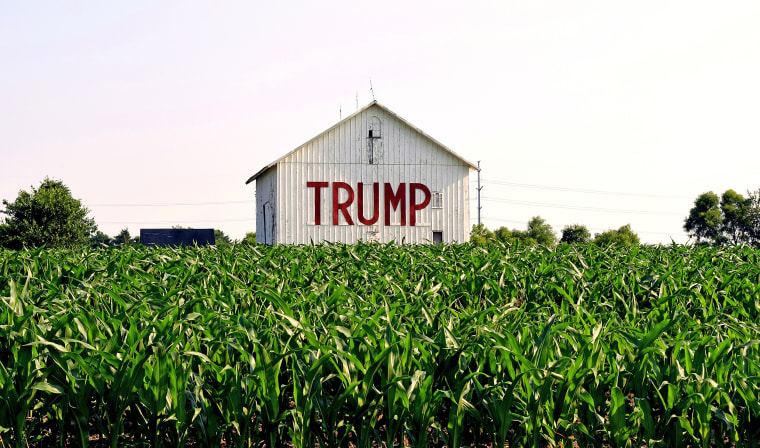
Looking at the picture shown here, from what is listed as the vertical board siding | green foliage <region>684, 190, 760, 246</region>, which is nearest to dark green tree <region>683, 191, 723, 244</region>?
green foliage <region>684, 190, 760, 246</region>

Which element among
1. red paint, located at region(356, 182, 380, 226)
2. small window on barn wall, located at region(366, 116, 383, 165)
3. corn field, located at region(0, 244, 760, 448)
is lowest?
corn field, located at region(0, 244, 760, 448)

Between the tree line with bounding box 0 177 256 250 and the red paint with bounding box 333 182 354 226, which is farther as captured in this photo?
the tree line with bounding box 0 177 256 250

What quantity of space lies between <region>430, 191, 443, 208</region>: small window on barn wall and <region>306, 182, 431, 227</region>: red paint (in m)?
0.18

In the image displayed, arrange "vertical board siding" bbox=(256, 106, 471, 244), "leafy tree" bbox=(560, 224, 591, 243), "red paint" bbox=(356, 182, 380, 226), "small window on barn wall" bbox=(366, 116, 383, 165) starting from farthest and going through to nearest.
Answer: "leafy tree" bbox=(560, 224, 591, 243), "small window on barn wall" bbox=(366, 116, 383, 165), "red paint" bbox=(356, 182, 380, 226), "vertical board siding" bbox=(256, 106, 471, 244)

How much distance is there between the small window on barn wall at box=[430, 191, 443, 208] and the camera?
2509 cm

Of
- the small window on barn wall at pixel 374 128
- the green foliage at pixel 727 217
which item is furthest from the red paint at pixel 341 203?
the green foliage at pixel 727 217

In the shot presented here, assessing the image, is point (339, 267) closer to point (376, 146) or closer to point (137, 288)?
point (137, 288)

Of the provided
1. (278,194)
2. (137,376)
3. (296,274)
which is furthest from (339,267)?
(278,194)

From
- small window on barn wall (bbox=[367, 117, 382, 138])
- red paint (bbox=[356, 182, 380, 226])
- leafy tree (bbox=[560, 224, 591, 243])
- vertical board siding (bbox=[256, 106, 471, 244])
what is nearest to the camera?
vertical board siding (bbox=[256, 106, 471, 244])

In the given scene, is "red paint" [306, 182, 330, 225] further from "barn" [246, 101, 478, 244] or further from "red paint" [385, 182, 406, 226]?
"red paint" [385, 182, 406, 226]

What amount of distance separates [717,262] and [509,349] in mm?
6055

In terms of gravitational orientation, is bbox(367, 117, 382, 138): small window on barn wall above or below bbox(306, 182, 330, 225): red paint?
above

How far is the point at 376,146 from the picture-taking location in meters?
25.0

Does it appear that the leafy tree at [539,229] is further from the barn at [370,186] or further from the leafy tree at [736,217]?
the barn at [370,186]
